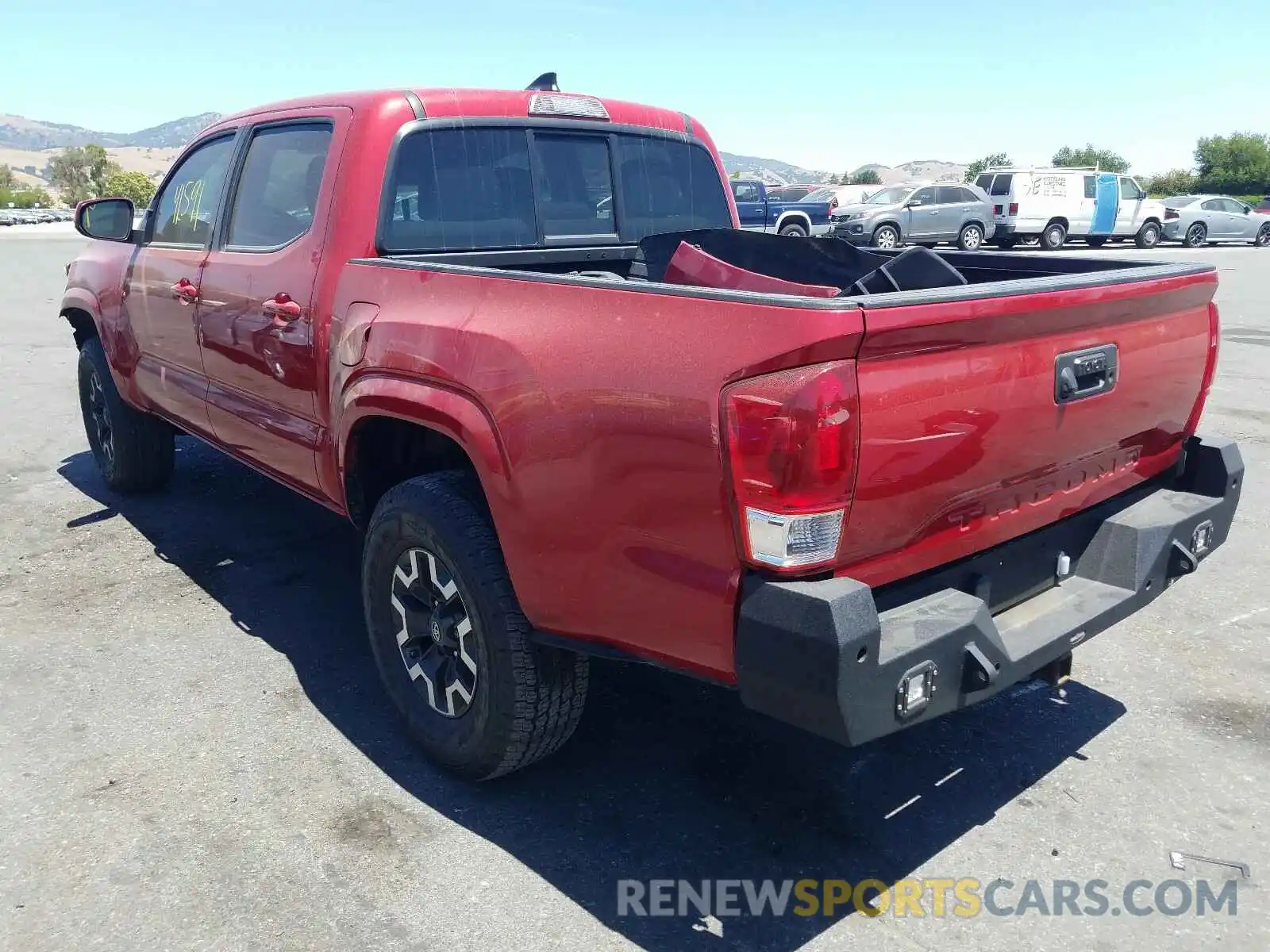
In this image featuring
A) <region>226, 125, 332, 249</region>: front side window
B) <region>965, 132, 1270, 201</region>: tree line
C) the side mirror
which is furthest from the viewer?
<region>965, 132, 1270, 201</region>: tree line

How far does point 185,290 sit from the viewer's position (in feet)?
14.3

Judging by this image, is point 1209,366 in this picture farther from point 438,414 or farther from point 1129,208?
point 1129,208

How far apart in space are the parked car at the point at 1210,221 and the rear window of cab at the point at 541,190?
2775 cm

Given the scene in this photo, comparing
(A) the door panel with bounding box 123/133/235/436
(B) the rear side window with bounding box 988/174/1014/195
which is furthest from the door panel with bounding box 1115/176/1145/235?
(A) the door panel with bounding box 123/133/235/436

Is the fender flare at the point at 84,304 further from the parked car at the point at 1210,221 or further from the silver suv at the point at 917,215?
the parked car at the point at 1210,221

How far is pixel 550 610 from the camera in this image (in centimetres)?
265

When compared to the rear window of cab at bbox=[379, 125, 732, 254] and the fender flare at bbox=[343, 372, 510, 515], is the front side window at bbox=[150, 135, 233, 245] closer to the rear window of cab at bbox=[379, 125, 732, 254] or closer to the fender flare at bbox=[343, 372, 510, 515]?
the rear window of cab at bbox=[379, 125, 732, 254]

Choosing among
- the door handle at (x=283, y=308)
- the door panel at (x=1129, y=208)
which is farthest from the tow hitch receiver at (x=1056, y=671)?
the door panel at (x=1129, y=208)

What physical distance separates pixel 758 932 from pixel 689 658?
28.5 inches

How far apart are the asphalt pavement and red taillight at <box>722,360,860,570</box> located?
3.42 feet

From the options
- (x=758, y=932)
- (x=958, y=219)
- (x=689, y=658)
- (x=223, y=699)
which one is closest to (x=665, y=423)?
(x=689, y=658)

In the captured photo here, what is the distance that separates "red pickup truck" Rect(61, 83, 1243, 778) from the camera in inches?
84.4

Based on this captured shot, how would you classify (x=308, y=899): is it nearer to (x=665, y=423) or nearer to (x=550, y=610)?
(x=550, y=610)

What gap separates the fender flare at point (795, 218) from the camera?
24.3 m
